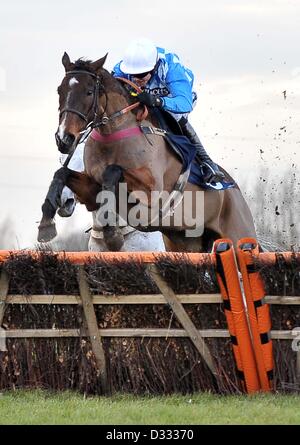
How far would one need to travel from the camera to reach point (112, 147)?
8.23 meters

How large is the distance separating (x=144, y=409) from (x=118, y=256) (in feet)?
3.90

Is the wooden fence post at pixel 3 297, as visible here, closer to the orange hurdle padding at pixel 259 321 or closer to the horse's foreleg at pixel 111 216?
the orange hurdle padding at pixel 259 321

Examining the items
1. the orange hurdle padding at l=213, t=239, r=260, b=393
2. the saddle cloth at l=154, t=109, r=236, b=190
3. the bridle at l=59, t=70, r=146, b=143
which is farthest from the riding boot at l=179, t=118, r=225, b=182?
the orange hurdle padding at l=213, t=239, r=260, b=393

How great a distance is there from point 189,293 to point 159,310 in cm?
22

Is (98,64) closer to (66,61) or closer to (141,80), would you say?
(66,61)

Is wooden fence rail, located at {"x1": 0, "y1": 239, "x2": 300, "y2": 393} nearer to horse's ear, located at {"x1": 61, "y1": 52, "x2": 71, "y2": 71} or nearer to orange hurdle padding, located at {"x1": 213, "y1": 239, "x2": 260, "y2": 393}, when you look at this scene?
orange hurdle padding, located at {"x1": 213, "y1": 239, "x2": 260, "y2": 393}

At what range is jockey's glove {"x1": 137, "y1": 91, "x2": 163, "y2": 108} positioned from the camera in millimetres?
8312

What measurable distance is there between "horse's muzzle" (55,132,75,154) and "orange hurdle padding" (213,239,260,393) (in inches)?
74.7

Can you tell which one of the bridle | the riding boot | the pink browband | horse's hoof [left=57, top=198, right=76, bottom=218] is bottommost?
horse's hoof [left=57, top=198, right=76, bottom=218]

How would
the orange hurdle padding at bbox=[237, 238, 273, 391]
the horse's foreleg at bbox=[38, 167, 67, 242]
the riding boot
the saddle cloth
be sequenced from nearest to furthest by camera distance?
the orange hurdle padding at bbox=[237, 238, 273, 391]
the horse's foreleg at bbox=[38, 167, 67, 242]
the saddle cloth
the riding boot

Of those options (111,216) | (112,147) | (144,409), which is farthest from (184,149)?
(144,409)

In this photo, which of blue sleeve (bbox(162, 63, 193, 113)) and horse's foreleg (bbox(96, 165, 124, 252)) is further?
blue sleeve (bbox(162, 63, 193, 113))

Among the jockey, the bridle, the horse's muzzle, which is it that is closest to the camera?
the horse's muzzle
